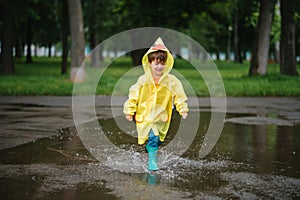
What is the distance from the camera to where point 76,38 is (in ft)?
72.6

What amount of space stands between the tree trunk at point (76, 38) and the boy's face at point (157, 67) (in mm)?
15796

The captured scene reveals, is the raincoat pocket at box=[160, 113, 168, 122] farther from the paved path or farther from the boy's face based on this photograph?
the paved path

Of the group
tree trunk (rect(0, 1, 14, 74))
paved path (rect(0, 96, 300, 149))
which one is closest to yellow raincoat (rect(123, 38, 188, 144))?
paved path (rect(0, 96, 300, 149))

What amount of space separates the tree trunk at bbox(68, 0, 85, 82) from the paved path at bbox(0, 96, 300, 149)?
5596 mm

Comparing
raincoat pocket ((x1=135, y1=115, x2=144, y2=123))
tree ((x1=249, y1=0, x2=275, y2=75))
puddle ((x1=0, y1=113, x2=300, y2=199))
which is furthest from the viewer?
tree ((x1=249, y1=0, x2=275, y2=75))

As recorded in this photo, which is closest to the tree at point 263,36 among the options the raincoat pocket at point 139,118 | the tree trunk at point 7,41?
the tree trunk at point 7,41

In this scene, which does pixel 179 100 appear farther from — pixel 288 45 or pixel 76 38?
pixel 288 45

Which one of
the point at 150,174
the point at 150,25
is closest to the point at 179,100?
the point at 150,174

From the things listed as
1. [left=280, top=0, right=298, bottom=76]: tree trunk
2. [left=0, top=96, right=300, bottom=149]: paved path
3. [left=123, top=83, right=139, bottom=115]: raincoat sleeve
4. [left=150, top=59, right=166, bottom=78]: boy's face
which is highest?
[left=280, top=0, right=298, bottom=76]: tree trunk

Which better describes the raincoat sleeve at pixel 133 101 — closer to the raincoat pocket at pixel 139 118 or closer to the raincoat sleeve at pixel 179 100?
the raincoat pocket at pixel 139 118

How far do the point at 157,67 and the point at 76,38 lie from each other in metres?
16.4

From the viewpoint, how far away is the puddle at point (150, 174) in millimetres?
5008

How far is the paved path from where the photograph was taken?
9.20 metres

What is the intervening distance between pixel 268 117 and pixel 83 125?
4.28 metres
